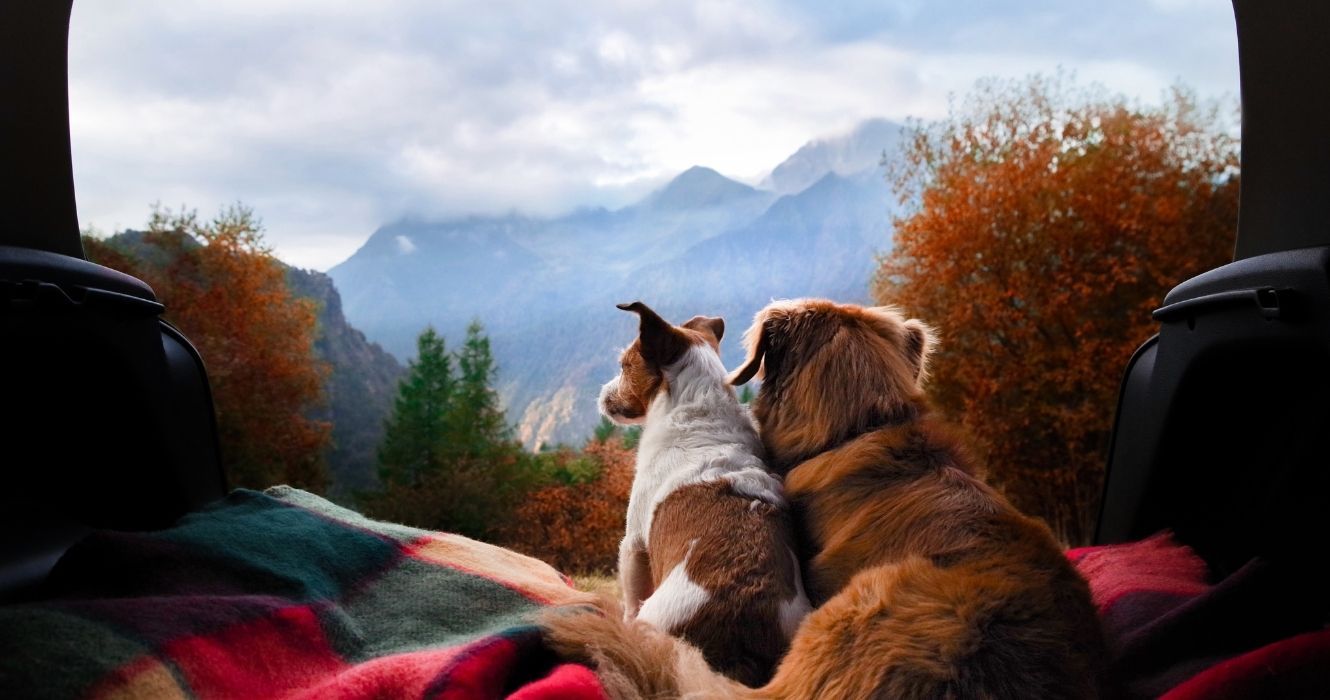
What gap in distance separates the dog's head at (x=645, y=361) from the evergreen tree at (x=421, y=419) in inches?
53.4

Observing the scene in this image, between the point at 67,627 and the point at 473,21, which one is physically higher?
the point at 473,21

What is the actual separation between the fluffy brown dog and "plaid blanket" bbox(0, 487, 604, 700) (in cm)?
22

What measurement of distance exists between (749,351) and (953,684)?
33.7 inches

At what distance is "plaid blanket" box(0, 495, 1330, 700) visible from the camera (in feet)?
3.65

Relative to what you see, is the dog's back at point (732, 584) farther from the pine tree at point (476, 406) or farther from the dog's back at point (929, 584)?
the pine tree at point (476, 406)

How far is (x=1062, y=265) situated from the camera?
3.38m

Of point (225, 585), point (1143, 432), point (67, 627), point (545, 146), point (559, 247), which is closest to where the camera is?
point (67, 627)

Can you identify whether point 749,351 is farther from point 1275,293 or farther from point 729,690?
point 1275,293

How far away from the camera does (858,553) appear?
141cm

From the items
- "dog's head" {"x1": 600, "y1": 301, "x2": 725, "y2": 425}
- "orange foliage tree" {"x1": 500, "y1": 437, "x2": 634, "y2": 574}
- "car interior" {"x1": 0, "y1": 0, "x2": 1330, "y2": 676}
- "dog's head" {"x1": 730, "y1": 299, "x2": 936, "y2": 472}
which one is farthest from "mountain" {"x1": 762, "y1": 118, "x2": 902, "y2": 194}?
"dog's head" {"x1": 730, "y1": 299, "x2": 936, "y2": 472}

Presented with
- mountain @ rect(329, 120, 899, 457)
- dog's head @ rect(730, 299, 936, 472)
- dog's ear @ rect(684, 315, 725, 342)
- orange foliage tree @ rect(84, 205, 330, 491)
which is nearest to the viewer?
dog's head @ rect(730, 299, 936, 472)

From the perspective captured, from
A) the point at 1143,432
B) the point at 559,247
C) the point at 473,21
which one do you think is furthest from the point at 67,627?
the point at 559,247

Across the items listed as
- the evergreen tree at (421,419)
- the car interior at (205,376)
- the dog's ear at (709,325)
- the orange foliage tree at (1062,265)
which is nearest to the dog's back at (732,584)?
the dog's ear at (709,325)

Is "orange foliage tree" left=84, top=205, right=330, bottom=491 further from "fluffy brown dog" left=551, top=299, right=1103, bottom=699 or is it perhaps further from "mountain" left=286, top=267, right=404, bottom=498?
"fluffy brown dog" left=551, top=299, right=1103, bottom=699
